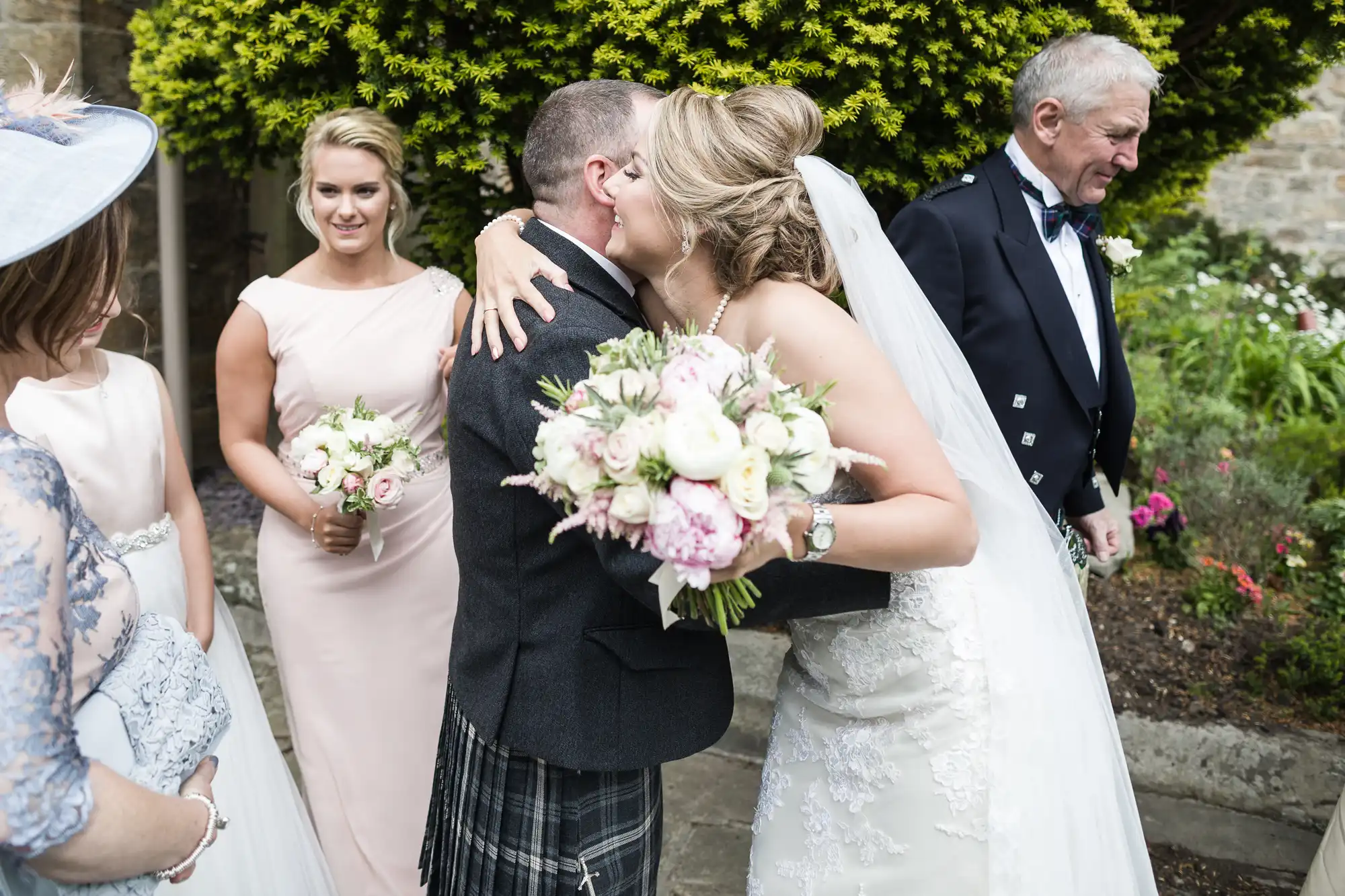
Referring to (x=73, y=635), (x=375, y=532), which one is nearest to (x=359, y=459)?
(x=375, y=532)

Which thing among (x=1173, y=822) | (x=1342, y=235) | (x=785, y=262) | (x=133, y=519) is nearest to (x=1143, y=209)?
(x=1173, y=822)

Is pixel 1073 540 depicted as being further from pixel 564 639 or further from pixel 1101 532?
pixel 564 639

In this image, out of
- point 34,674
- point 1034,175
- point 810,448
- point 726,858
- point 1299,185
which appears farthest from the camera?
point 1299,185

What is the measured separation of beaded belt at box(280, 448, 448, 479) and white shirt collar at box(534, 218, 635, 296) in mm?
1288

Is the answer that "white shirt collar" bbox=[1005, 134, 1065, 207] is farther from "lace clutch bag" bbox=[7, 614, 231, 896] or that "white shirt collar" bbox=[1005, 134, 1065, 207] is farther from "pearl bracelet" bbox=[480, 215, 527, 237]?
"lace clutch bag" bbox=[7, 614, 231, 896]

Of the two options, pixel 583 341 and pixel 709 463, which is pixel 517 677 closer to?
pixel 583 341

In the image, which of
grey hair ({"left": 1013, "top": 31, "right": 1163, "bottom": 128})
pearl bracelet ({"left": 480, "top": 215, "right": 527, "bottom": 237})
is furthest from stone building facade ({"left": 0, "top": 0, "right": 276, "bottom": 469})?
grey hair ({"left": 1013, "top": 31, "right": 1163, "bottom": 128})

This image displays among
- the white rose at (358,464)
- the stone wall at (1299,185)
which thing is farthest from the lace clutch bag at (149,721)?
the stone wall at (1299,185)

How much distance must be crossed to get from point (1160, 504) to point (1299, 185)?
607cm

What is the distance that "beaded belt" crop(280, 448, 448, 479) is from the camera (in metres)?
3.26

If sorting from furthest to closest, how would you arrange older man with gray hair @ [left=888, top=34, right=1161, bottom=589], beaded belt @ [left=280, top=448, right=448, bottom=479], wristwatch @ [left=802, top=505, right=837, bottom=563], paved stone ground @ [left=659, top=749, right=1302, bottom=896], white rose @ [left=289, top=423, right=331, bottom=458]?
paved stone ground @ [left=659, top=749, right=1302, bottom=896] < beaded belt @ [left=280, top=448, right=448, bottom=479] < older man with gray hair @ [left=888, top=34, right=1161, bottom=589] < white rose @ [left=289, top=423, right=331, bottom=458] < wristwatch @ [left=802, top=505, right=837, bottom=563]

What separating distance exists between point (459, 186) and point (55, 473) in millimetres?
2911

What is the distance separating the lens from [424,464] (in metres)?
3.33

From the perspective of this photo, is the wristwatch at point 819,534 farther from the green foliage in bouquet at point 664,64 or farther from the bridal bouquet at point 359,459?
the green foliage in bouquet at point 664,64
